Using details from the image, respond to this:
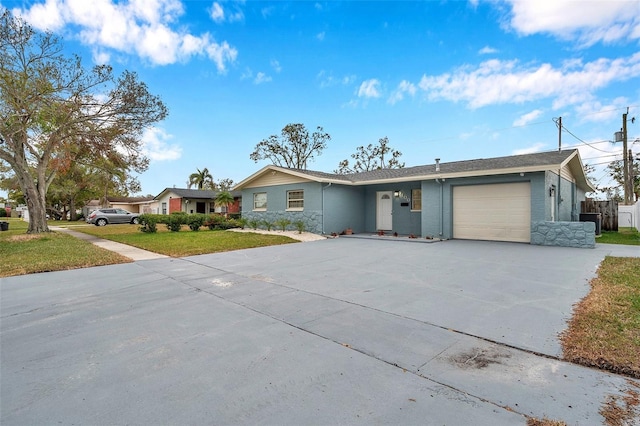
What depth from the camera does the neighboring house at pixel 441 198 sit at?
10.9 m

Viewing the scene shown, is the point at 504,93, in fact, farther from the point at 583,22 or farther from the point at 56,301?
the point at 56,301

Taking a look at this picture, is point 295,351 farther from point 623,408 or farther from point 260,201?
point 260,201

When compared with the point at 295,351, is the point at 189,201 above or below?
above

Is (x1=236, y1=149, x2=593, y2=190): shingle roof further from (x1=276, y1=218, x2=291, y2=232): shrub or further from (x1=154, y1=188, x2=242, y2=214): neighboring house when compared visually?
(x1=154, y1=188, x2=242, y2=214): neighboring house

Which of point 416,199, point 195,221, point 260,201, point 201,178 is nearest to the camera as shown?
point 416,199

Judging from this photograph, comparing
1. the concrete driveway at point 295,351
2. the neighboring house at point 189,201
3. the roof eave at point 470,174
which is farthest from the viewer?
the neighboring house at point 189,201

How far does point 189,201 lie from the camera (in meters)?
31.1

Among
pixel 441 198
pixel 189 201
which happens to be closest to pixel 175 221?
pixel 441 198

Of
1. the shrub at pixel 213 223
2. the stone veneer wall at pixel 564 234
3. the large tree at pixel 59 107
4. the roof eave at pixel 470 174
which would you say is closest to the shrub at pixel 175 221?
the shrub at pixel 213 223

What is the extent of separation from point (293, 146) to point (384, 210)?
859 inches

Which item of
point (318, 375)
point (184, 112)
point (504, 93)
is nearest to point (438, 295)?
point (318, 375)

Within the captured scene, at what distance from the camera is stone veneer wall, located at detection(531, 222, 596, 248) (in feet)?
31.6

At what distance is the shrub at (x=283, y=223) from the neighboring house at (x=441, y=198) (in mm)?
308

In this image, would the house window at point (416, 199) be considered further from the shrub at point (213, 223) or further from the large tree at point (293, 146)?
the large tree at point (293, 146)
